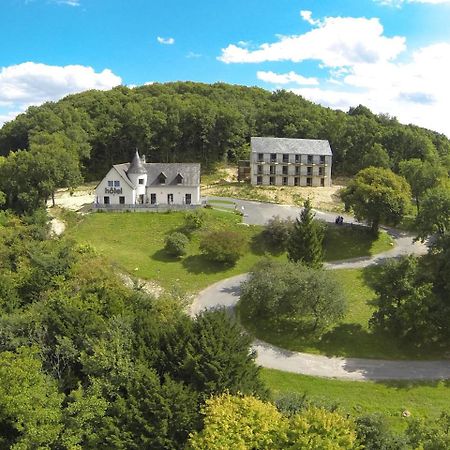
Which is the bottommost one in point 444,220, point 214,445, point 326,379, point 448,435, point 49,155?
point 326,379

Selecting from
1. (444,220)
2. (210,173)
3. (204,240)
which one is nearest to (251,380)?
(204,240)

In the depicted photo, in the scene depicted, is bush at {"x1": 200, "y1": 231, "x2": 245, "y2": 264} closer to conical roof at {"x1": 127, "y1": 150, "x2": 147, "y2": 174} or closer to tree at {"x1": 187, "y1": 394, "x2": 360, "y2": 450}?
conical roof at {"x1": 127, "y1": 150, "x2": 147, "y2": 174}

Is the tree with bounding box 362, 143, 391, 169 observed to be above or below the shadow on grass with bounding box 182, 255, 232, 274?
above

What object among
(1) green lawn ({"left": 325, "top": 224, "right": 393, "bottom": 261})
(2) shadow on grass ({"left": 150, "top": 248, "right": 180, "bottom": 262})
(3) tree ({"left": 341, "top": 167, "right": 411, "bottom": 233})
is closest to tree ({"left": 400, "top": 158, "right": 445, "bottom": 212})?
(3) tree ({"left": 341, "top": 167, "right": 411, "bottom": 233})

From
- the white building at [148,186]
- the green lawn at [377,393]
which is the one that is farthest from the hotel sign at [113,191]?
the green lawn at [377,393]

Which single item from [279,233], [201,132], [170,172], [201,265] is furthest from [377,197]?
[201,132]

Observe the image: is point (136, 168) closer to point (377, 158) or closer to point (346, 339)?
point (346, 339)

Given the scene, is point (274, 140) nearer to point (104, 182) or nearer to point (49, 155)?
point (104, 182)
